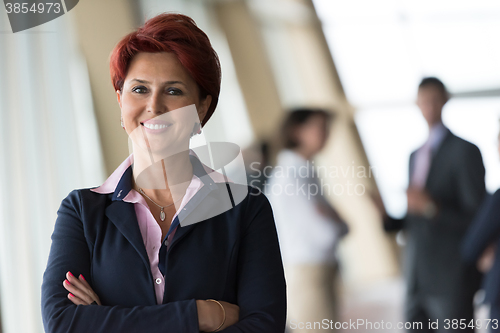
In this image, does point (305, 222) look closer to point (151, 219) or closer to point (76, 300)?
point (151, 219)

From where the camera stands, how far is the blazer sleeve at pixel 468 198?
2.30 meters

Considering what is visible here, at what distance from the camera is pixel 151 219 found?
1382mm

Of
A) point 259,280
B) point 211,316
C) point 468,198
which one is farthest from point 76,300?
point 468,198

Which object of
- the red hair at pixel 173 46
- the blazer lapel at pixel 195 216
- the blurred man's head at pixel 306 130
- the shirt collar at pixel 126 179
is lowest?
the blazer lapel at pixel 195 216

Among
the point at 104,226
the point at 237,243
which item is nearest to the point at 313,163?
the point at 237,243

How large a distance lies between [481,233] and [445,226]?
192 millimetres

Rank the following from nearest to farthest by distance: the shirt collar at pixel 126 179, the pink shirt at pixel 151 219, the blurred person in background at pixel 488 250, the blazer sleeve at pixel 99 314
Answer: the blazer sleeve at pixel 99 314, the pink shirt at pixel 151 219, the shirt collar at pixel 126 179, the blurred person in background at pixel 488 250

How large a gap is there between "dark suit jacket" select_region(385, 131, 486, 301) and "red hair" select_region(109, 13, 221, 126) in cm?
136

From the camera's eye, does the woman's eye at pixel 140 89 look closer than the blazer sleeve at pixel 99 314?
No

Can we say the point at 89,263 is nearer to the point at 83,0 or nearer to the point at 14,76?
the point at 14,76

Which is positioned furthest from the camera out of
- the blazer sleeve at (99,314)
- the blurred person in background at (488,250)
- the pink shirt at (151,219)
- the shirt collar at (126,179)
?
the blurred person in background at (488,250)

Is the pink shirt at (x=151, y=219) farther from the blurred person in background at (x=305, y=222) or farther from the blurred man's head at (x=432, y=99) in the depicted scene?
the blurred man's head at (x=432, y=99)

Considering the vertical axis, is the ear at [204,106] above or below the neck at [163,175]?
above

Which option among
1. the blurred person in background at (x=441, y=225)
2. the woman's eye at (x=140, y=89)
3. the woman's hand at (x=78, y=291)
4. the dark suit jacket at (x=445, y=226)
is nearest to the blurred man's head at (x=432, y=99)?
the blurred person in background at (x=441, y=225)
